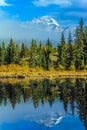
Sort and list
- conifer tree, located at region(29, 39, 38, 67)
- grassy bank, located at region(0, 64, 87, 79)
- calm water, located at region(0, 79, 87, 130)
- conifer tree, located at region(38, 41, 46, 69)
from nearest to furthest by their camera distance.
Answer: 1. calm water, located at region(0, 79, 87, 130)
2. grassy bank, located at region(0, 64, 87, 79)
3. conifer tree, located at region(29, 39, 38, 67)
4. conifer tree, located at region(38, 41, 46, 69)

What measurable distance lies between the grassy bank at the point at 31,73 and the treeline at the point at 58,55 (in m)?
6.65

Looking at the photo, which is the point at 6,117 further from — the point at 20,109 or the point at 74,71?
the point at 74,71

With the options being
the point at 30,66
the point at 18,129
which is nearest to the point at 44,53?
the point at 30,66

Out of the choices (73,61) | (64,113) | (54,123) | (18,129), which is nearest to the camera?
(18,129)

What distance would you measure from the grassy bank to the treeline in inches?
262

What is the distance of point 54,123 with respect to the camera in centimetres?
3584

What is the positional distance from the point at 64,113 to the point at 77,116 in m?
3.27

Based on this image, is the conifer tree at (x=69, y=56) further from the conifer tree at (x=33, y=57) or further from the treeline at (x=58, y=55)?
the conifer tree at (x=33, y=57)

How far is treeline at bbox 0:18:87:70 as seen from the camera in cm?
13341

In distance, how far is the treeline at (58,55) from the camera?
133 metres

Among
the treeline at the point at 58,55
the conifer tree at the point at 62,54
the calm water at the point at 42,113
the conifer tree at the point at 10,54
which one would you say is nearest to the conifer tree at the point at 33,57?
the treeline at the point at 58,55

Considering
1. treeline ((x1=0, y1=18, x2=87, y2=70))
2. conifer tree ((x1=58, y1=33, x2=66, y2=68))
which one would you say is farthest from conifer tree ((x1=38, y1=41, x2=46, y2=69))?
conifer tree ((x1=58, y1=33, x2=66, y2=68))

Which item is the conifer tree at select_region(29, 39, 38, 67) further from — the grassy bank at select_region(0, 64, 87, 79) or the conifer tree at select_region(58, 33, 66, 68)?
the conifer tree at select_region(58, 33, 66, 68)

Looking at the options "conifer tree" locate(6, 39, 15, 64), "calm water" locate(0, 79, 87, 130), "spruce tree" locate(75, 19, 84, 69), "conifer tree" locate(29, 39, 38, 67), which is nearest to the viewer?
"calm water" locate(0, 79, 87, 130)
